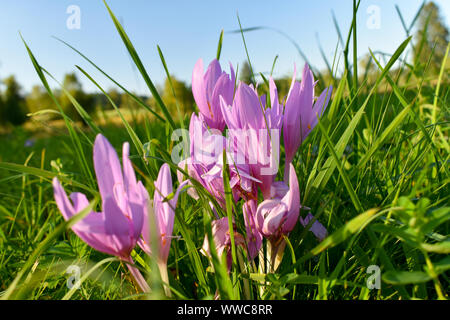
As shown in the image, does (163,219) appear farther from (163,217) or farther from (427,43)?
(427,43)

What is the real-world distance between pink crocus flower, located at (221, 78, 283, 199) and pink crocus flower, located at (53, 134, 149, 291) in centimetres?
20

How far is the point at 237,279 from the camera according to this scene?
598 mm

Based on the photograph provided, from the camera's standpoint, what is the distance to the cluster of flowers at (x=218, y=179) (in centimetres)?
49

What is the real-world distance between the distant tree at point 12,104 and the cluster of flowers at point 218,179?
100 ft

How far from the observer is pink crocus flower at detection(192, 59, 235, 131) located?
703mm

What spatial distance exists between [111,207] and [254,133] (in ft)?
0.91

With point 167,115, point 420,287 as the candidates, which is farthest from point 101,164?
point 420,287

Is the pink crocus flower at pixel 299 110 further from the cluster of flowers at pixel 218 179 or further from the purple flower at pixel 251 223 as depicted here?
the purple flower at pixel 251 223

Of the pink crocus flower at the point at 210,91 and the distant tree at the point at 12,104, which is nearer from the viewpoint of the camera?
the pink crocus flower at the point at 210,91

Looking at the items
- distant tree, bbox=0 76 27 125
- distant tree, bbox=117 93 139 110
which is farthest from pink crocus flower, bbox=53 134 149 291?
distant tree, bbox=0 76 27 125

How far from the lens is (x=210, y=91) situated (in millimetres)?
727

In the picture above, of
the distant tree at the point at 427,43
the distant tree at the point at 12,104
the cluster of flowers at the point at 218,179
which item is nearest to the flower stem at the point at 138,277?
the cluster of flowers at the point at 218,179
